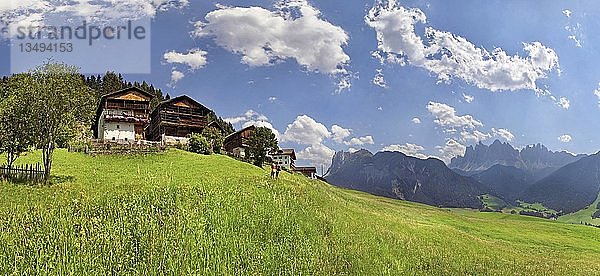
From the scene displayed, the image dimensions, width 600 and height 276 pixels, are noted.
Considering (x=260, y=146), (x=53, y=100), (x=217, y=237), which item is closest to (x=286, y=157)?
(x=260, y=146)

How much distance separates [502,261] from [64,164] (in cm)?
4598

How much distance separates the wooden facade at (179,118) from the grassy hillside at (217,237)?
49.0 metres

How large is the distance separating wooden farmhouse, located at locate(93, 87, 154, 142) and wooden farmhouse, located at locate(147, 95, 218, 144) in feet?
10.5

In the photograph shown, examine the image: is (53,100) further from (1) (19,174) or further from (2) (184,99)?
(2) (184,99)

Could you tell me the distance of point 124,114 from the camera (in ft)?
294

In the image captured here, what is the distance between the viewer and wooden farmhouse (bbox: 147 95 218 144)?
90.3 meters

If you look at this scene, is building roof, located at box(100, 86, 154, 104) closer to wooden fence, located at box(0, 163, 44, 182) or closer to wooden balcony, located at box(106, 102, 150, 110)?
wooden balcony, located at box(106, 102, 150, 110)

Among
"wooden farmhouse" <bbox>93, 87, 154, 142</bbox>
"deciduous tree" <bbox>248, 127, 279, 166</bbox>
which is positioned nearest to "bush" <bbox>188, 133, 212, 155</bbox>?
"deciduous tree" <bbox>248, 127, 279, 166</bbox>

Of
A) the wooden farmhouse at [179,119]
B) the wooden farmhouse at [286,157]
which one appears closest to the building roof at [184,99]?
the wooden farmhouse at [179,119]

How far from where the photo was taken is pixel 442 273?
27672 mm

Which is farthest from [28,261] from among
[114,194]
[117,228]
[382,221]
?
[382,221]

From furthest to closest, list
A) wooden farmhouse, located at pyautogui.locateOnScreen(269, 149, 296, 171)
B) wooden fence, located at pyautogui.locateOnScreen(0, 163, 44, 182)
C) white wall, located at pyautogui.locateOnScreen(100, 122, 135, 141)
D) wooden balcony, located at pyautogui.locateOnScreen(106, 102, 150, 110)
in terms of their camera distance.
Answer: wooden farmhouse, located at pyautogui.locateOnScreen(269, 149, 296, 171), wooden balcony, located at pyautogui.locateOnScreen(106, 102, 150, 110), white wall, located at pyautogui.locateOnScreen(100, 122, 135, 141), wooden fence, located at pyautogui.locateOnScreen(0, 163, 44, 182)

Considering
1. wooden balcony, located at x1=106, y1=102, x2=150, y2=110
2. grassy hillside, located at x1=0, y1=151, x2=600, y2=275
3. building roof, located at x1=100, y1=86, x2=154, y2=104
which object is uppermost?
building roof, located at x1=100, y1=86, x2=154, y2=104

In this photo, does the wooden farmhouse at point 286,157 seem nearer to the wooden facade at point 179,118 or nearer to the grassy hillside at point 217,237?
the wooden facade at point 179,118
